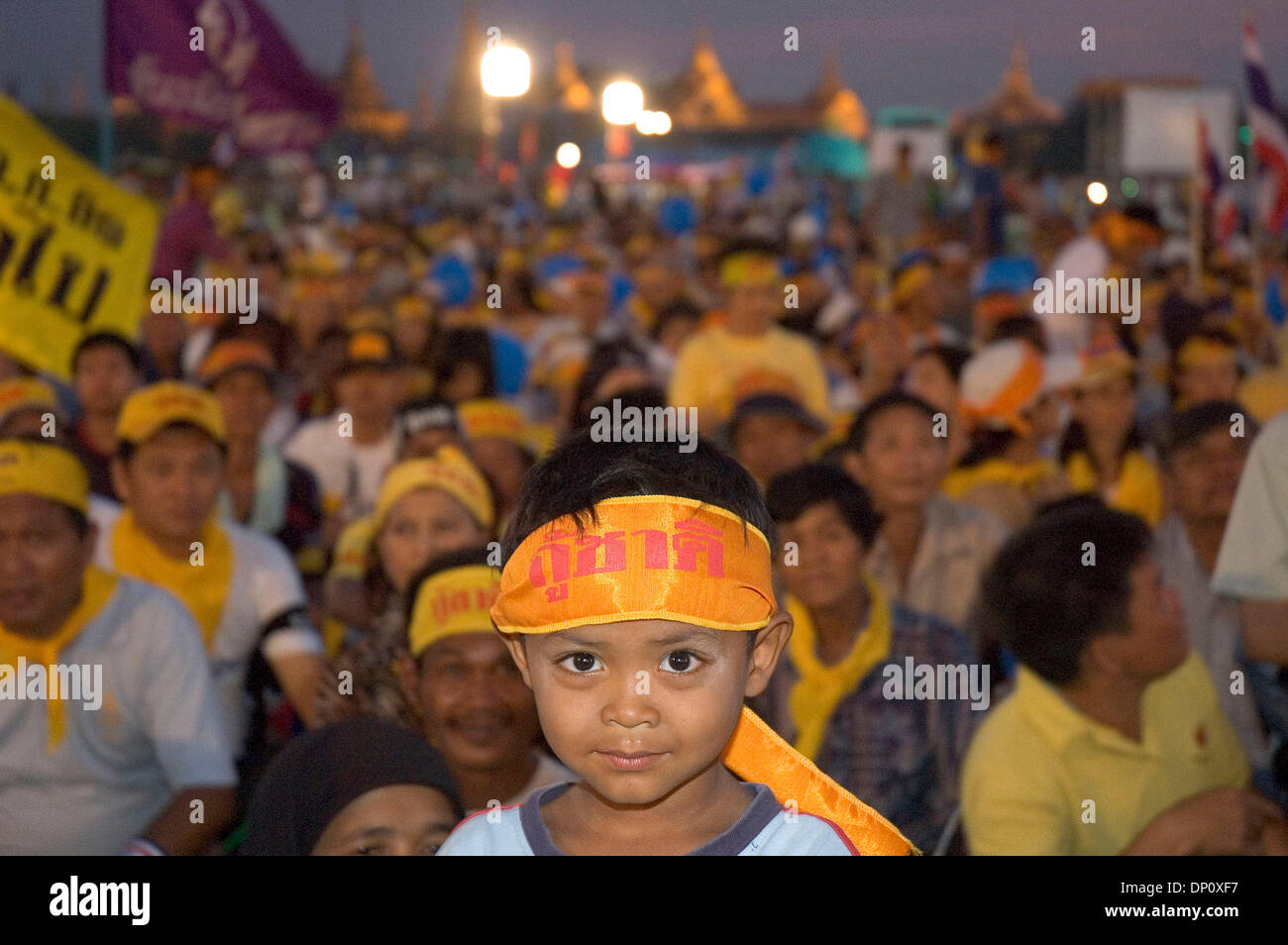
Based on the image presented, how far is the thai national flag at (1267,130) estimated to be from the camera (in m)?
8.36

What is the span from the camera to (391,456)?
7.00 m

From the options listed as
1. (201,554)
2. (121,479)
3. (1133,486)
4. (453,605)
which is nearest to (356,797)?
(453,605)

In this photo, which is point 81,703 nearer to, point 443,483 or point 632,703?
point 443,483

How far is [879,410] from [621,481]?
11.7ft

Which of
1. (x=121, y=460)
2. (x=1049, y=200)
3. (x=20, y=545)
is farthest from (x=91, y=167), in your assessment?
(x=1049, y=200)

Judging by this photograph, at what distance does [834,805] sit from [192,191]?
10308mm

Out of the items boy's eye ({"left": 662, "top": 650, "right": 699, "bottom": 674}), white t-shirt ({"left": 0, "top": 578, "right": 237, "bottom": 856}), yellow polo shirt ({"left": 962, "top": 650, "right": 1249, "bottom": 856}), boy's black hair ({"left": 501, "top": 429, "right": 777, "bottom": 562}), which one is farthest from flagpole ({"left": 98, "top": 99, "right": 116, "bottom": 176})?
boy's eye ({"left": 662, "top": 650, "right": 699, "bottom": 674})

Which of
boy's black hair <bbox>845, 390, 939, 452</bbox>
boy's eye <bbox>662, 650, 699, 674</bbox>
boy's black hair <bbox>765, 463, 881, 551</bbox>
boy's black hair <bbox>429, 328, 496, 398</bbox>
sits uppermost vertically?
boy's black hair <bbox>429, 328, 496, 398</bbox>

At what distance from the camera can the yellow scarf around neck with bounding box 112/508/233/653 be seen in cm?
476

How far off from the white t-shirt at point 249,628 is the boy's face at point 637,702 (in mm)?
2897

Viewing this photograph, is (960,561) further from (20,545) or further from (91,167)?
(91,167)

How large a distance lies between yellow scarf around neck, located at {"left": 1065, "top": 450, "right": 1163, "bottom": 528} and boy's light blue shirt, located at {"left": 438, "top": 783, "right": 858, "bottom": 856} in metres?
4.54

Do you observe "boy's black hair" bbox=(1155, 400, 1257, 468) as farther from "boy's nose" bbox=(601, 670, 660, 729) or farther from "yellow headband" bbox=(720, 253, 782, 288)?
"boy's nose" bbox=(601, 670, 660, 729)

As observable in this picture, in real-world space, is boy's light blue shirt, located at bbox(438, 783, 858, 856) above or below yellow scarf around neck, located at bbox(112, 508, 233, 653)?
below
